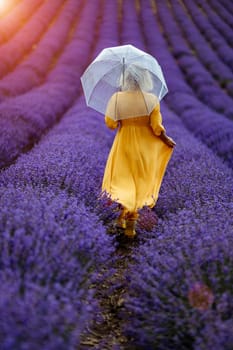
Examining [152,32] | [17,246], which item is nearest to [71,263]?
[17,246]

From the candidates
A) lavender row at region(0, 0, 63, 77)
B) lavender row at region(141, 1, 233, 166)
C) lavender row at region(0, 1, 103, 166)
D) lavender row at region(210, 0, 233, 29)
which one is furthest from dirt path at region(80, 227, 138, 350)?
lavender row at region(210, 0, 233, 29)

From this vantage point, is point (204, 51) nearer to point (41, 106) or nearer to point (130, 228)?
point (41, 106)

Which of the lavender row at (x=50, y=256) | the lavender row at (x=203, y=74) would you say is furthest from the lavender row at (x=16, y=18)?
the lavender row at (x=50, y=256)

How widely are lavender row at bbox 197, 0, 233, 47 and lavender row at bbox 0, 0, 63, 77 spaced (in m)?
5.03

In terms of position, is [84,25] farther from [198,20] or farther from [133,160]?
[133,160]

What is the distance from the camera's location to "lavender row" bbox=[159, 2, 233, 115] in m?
8.39

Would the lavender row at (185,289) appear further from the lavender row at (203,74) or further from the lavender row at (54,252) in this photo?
the lavender row at (203,74)

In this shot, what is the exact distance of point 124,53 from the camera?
3.09 m

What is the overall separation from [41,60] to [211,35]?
598 cm

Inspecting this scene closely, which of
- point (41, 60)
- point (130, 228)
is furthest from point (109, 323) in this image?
point (41, 60)

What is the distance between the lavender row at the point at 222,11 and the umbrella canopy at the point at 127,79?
13068 mm

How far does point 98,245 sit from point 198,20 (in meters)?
14.9

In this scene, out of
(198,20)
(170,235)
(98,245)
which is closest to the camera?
(98,245)

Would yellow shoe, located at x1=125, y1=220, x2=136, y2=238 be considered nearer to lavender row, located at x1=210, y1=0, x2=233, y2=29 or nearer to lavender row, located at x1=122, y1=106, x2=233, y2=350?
lavender row, located at x1=122, y1=106, x2=233, y2=350
